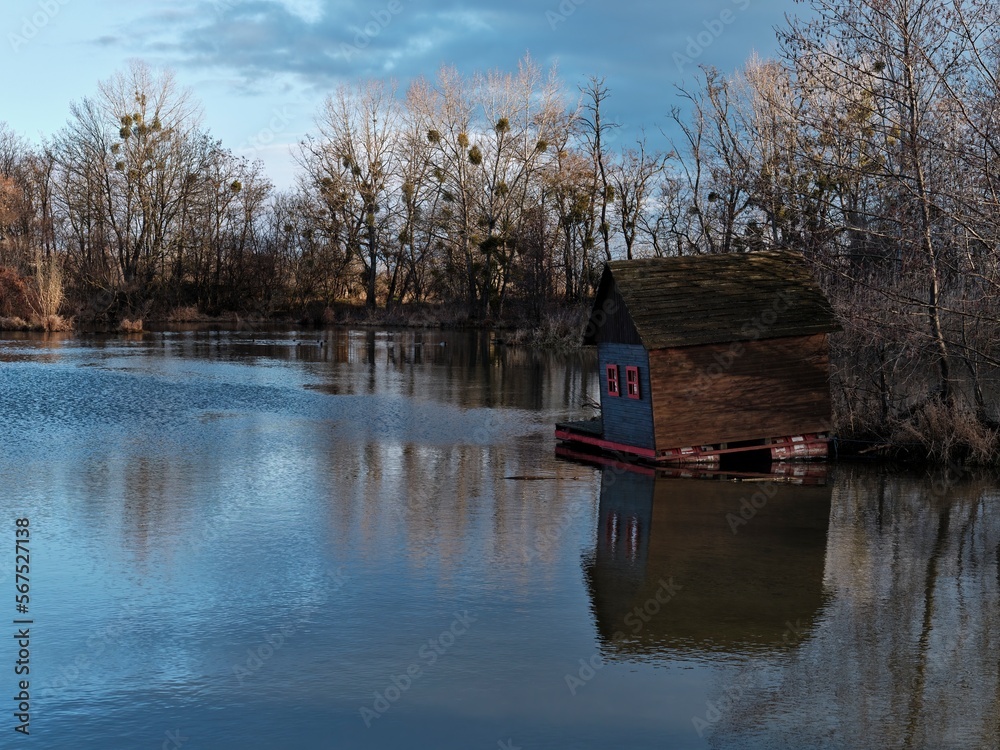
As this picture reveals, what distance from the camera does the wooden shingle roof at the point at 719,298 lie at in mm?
17703

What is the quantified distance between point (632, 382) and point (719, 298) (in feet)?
7.63

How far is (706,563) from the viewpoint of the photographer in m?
11.7

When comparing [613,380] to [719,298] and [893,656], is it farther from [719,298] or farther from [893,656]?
[893,656]

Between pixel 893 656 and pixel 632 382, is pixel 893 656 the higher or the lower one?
the lower one

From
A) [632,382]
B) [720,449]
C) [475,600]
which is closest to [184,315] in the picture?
[632,382]

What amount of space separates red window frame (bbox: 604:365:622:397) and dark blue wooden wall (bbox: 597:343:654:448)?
78 mm

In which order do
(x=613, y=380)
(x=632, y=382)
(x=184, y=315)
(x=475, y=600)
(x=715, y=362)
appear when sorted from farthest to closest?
(x=184, y=315) < (x=613, y=380) < (x=632, y=382) < (x=715, y=362) < (x=475, y=600)

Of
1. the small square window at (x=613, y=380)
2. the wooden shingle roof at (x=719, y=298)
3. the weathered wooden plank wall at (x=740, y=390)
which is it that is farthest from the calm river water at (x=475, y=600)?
the wooden shingle roof at (x=719, y=298)

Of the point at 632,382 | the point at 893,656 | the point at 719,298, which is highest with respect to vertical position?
the point at 719,298

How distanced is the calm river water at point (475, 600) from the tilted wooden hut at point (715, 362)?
1.06m

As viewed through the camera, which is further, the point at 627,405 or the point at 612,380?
the point at 612,380

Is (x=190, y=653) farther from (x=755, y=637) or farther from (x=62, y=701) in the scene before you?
(x=755, y=637)

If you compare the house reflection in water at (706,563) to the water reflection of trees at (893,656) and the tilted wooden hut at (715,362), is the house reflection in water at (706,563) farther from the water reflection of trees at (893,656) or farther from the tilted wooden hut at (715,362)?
the tilted wooden hut at (715,362)

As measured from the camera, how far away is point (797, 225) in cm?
2227
